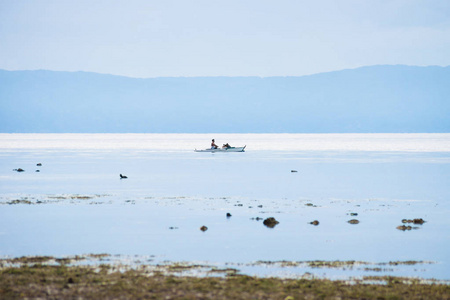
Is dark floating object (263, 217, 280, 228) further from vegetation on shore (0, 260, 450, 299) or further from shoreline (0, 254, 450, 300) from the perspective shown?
vegetation on shore (0, 260, 450, 299)

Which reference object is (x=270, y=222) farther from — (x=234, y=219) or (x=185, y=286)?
(x=185, y=286)

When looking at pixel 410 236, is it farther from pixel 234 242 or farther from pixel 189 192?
pixel 189 192

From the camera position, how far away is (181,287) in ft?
57.5

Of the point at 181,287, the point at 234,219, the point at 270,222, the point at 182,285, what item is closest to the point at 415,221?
the point at 270,222

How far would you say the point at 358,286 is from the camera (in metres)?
17.9

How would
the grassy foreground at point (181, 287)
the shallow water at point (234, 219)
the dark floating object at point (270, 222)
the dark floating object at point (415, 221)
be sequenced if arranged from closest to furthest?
the grassy foreground at point (181, 287), the shallow water at point (234, 219), the dark floating object at point (270, 222), the dark floating object at point (415, 221)

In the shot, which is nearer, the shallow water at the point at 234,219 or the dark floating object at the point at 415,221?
the shallow water at the point at 234,219

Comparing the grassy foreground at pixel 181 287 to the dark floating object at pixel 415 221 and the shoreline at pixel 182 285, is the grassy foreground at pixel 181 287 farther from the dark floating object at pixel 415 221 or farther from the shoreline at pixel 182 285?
the dark floating object at pixel 415 221

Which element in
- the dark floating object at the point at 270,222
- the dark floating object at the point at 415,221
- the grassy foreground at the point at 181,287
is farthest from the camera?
the dark floating object at the point at 415,221

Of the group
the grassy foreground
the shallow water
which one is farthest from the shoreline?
the shallow water

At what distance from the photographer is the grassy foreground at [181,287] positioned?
653 inches

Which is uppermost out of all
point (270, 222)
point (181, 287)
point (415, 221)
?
point (415, 221)

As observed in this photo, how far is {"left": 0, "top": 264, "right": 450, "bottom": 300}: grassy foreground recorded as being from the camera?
16594 mm

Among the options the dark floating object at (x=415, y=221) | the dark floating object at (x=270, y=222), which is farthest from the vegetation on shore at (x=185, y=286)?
the dark floating object at (x=415, y=221)
